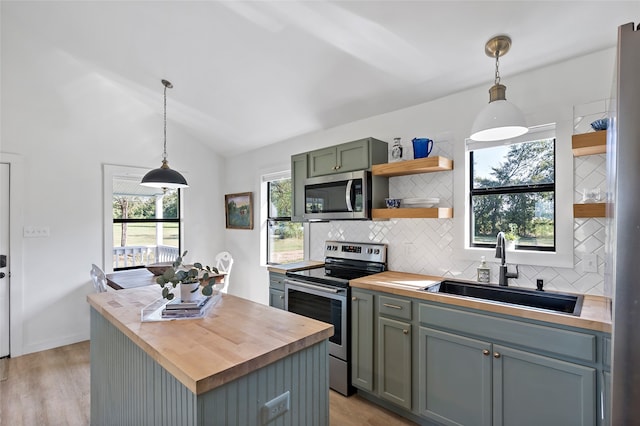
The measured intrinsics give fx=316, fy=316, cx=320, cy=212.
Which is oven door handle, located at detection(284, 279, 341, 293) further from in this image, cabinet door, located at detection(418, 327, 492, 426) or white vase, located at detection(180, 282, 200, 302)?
white vase, located at detection(180, 282, 200, 302)

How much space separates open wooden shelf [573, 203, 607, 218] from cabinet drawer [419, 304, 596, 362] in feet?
2.07

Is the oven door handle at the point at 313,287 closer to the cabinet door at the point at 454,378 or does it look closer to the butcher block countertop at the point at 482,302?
the butcher block countertop at the point at 482,302

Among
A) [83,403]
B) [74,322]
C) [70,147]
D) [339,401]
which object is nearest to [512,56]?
[339,401]

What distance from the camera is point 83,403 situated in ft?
8.39

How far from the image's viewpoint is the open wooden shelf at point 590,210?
66.0 inches

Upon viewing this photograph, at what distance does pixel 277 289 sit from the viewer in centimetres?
318

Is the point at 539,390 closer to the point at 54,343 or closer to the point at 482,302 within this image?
the point at 482,302

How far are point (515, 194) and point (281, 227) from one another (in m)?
2.79

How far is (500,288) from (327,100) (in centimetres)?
218

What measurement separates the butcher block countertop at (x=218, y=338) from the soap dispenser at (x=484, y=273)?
4.87ft

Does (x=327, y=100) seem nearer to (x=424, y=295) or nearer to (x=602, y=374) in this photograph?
(x=424, y=295)

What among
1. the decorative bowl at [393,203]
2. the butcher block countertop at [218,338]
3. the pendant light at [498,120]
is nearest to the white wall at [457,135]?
the decorative bowl at [393,203]

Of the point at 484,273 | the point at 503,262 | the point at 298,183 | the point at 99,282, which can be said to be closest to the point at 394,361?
the point at 484,273

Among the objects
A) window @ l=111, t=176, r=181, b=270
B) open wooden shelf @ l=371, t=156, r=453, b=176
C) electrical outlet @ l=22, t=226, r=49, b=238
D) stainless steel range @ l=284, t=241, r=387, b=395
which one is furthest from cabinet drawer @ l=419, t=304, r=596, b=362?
electrical outlet @ l=22, t=226, r=49, b=238
